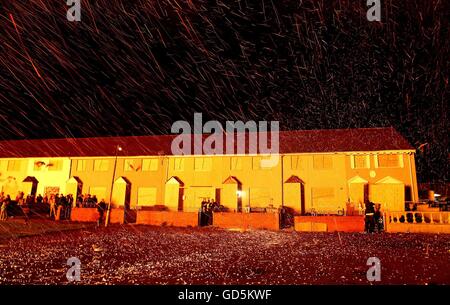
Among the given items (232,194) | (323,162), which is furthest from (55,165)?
(323,162)

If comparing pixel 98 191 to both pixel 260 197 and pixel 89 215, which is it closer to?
pixel 89 215

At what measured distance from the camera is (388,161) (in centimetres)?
2484

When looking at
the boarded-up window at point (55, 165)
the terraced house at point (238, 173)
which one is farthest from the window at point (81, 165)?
the boarded-up window at point (55, 165)

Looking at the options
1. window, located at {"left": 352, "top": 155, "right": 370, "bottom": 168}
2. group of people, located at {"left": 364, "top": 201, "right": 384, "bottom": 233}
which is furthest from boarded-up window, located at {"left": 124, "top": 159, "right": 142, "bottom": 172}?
group of people, located at {"left": 364, "top": 201, "right": 384, "bottom": 233}

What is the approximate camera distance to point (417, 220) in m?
18.8

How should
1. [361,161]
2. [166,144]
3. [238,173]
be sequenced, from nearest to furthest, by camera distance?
[361,161] < [238,173] < [166,144]

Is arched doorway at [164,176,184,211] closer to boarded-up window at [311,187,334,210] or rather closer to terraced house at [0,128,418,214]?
terraced house at [0,128,418,214]

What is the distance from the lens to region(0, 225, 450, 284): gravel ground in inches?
277

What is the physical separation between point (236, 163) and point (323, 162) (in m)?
7.19

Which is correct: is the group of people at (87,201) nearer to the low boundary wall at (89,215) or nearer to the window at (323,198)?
the low boundary wall at (89,215)
